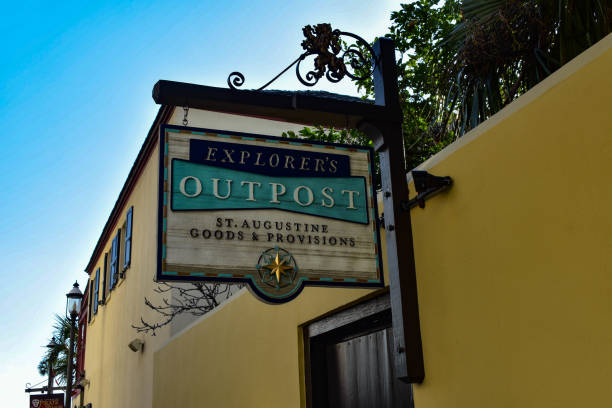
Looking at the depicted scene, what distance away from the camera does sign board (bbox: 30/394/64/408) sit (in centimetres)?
2055

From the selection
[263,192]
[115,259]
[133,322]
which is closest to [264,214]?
[263,192]

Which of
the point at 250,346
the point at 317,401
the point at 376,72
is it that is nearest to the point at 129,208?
the point at 250,346

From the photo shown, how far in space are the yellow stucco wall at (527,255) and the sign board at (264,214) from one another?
42cm

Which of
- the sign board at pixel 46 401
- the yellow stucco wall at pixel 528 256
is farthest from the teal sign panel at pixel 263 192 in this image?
the sign board at pixel 46 401

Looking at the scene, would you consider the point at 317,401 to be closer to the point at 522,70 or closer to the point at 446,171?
the point at 446,171

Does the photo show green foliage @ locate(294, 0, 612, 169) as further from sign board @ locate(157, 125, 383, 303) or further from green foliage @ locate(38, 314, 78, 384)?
green foliage @ locate(38, 314, 78, 384)

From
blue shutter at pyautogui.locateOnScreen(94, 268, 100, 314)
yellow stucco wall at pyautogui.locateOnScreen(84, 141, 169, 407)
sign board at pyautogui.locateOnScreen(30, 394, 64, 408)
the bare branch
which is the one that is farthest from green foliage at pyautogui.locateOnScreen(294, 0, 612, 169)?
sign board at pyautogui.locateOnScreen(30, 394, 64, 408)

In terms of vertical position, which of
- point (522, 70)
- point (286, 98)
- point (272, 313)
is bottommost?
point (272, 313)

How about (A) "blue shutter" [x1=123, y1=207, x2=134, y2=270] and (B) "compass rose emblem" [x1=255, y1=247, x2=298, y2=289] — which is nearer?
(B) "compass rose emblem" [x1=255, y1=247, x2=298, y2=289]

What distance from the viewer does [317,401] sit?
547cm

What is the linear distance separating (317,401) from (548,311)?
283 centimetres

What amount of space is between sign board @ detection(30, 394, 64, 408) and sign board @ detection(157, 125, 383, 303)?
1889 cm

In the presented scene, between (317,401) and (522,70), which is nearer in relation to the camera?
(317,401)

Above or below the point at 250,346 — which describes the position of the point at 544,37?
above
